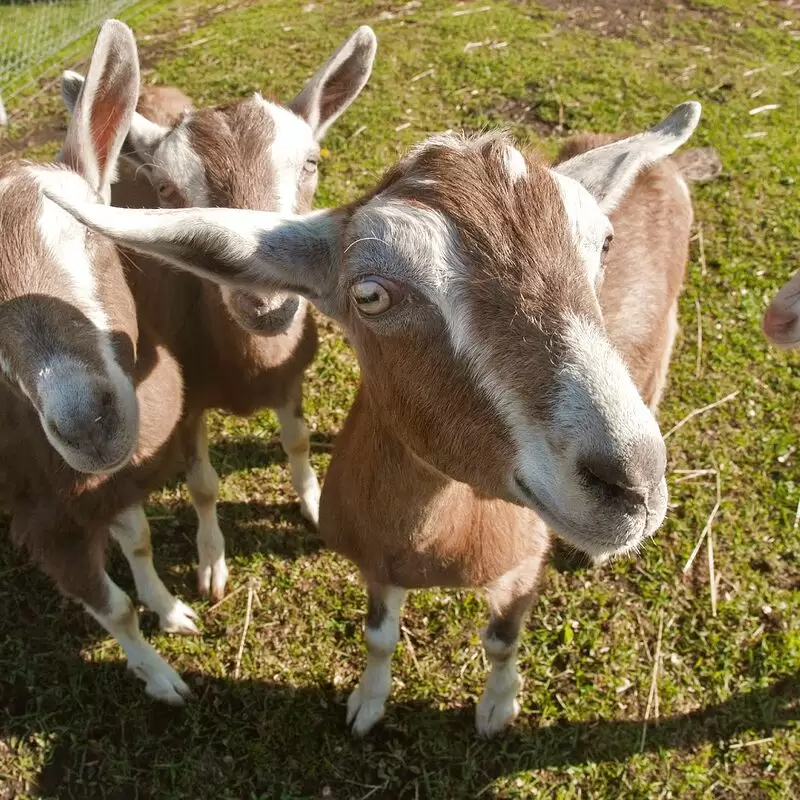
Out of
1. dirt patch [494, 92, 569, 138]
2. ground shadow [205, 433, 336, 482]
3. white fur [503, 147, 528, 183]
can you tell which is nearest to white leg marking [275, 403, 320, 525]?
ground shadow [205, 433, 336, 482]

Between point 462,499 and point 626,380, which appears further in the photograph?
point 462,499

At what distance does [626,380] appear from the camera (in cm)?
203

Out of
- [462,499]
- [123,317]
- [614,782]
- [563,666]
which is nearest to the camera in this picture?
[462,499]

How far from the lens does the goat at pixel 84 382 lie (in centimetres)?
305

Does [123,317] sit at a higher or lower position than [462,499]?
higher

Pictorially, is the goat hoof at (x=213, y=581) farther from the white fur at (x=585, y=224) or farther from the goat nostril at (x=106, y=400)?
the white fur at (x=585, y=224)

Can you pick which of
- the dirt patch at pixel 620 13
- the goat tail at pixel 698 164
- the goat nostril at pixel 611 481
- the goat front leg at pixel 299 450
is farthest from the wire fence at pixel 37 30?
the goat nostril at pixel 611 481

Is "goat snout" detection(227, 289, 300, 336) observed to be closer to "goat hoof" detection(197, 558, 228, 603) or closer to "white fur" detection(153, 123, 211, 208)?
"white fur" detection(153, 123, 211, 208)

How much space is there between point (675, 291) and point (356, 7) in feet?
29.7

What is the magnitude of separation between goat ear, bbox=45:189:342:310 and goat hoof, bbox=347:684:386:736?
2.71m

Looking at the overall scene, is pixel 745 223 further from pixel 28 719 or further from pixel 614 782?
pixel 28 719

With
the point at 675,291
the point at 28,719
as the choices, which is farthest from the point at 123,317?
the point at 675,291

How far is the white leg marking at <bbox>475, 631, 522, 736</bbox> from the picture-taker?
4250 millimetres

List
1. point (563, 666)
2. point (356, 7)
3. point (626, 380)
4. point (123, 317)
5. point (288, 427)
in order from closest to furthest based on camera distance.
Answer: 1. point (626, 380)
2. point (123, 317)
3. point (563, 666)
4. point (288, 427)
5. point (356, 7)
